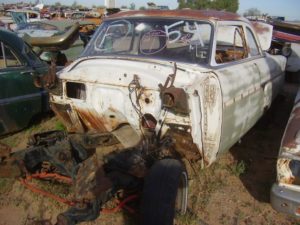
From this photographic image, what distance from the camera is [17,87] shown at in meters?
5.16

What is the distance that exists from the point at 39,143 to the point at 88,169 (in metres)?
0.92

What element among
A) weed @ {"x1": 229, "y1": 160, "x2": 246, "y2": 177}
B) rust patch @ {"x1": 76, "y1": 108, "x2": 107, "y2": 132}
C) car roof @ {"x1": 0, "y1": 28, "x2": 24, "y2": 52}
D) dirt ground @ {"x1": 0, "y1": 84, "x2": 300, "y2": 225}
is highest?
car roof @ {"x1": 0, "y1": 28, "x2": 24, "y2": 52}

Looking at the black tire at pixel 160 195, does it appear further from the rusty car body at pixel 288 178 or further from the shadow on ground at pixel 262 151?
the shadow on ground at pixel 262 151

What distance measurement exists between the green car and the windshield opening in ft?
3.99

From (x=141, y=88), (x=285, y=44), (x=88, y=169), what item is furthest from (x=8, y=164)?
(x=285, y=44)

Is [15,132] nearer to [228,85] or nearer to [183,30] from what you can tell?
[183,30]

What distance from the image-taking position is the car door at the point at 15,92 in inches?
198

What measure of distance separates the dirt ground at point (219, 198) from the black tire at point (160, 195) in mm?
631

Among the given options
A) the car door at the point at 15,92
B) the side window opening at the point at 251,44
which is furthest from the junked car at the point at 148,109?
the car door at the point at 15,92

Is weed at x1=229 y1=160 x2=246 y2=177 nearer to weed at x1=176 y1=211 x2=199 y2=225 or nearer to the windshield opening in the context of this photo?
weed at x1=176 y1=211 x2=199 y2=225

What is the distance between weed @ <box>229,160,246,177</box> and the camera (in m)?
4.46

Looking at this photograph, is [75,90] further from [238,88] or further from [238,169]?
[238,169]

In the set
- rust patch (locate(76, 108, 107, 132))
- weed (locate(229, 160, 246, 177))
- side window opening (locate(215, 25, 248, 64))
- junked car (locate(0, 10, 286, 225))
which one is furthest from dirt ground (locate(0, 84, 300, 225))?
side window opening (locate(215, 25, 248, 64))

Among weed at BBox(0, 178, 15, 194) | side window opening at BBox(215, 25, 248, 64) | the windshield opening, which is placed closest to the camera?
the windshield opening
